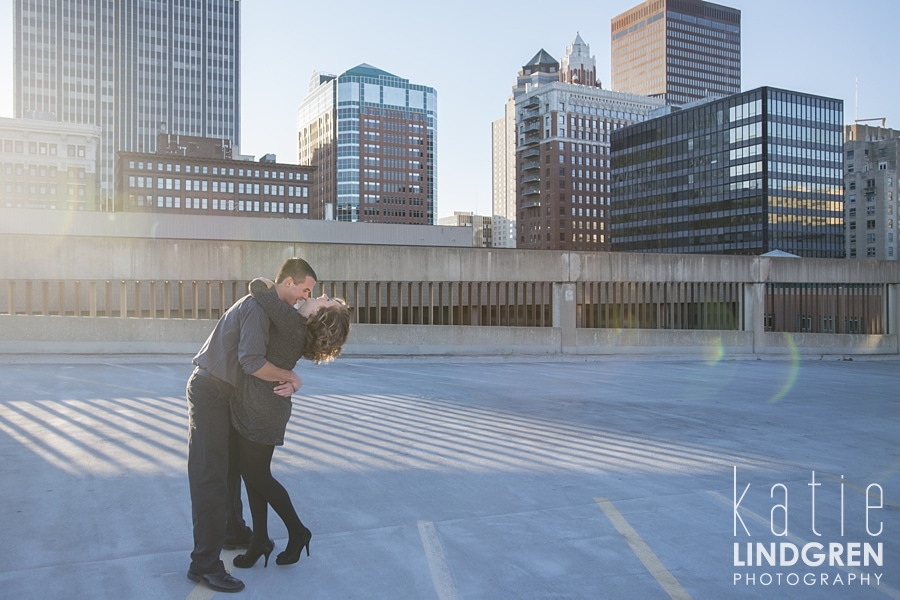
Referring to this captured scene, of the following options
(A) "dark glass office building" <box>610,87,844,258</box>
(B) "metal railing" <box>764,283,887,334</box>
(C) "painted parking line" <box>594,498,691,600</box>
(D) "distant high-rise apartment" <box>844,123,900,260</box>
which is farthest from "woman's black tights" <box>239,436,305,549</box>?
(D) "distant high-rise apartment" <box>844,123,900,260</box>

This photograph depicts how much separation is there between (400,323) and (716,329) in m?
9.11

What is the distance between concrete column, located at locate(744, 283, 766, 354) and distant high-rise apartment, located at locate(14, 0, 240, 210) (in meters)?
164

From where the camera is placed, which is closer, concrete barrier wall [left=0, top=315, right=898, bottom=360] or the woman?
the woman

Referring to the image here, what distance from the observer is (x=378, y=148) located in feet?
598

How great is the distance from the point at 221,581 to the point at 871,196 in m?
149

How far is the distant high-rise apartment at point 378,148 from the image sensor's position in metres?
180

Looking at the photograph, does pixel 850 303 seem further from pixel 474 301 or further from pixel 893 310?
pixel 474 301

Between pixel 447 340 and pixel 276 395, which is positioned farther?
pixel 447 340

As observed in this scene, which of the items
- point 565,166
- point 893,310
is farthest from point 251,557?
point 565,166

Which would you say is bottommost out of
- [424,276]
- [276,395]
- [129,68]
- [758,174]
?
[276,395]

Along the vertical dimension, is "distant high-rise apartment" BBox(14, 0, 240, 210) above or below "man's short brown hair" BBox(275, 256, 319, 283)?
above

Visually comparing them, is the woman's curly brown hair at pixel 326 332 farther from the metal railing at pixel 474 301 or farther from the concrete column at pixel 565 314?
the concrete column at pixel 565 314

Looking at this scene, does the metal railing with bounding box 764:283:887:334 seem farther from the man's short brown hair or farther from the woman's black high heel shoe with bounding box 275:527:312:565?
the woman's black high heel shoe with bounding box 275:527:312:565

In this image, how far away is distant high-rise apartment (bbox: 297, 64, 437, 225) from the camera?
18038 centimetres
